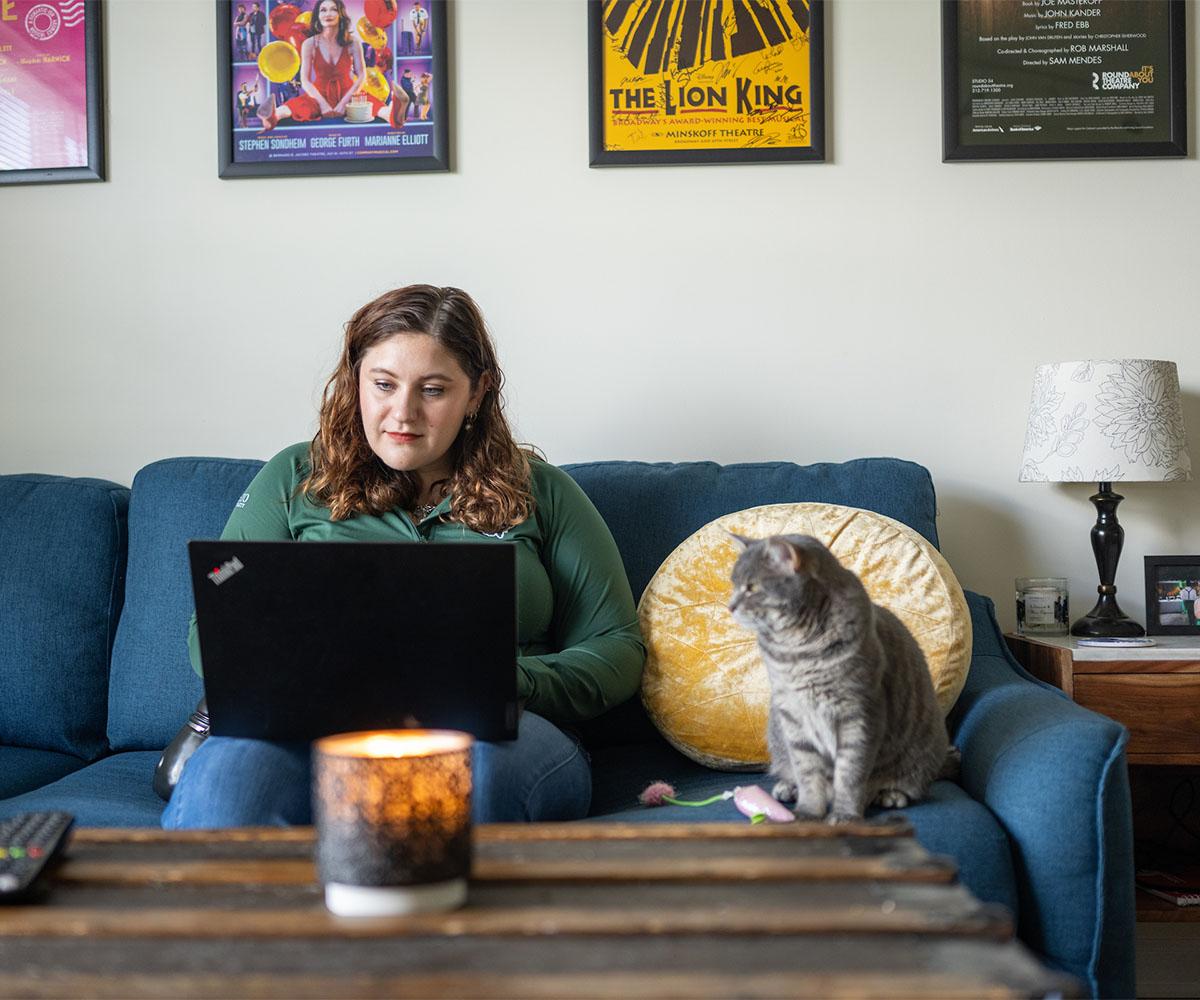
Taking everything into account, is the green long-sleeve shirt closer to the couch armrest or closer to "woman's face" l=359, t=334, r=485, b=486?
"woman's face" l=359, t=334, r=485, b=486

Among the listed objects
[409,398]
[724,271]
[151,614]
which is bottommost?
[151,614]

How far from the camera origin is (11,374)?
2.47 metres

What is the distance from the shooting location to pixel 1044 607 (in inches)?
86.7

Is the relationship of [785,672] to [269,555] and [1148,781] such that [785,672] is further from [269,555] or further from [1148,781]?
[1148,781]

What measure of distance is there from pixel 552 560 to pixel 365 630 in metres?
0.76

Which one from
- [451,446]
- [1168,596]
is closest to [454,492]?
[451,446]

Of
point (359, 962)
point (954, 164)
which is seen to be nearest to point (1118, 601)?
point (954, 164)

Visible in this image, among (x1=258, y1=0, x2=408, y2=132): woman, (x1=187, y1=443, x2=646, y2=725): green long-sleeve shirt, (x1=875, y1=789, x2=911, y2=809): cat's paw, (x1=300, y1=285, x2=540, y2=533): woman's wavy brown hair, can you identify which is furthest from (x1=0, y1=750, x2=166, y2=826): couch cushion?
(x1=258, y1=0, x2=408, y2=132): woman

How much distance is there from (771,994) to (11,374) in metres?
2.41

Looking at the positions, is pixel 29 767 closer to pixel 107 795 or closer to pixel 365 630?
pixel 107 795

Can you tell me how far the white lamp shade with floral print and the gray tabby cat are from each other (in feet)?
2.95

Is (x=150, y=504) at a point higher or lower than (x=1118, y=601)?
higher

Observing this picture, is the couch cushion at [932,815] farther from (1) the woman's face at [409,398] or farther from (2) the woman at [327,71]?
(2) the woman at [327,71]

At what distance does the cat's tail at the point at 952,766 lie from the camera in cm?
161
